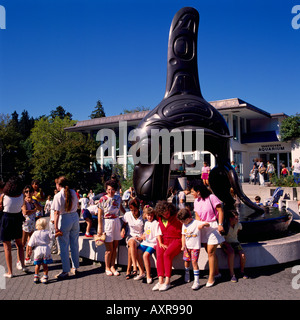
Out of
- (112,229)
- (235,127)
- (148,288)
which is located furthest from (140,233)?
(235,127)

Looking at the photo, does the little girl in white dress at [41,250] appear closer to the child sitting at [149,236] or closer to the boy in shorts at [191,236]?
the child sitting at [149,236]

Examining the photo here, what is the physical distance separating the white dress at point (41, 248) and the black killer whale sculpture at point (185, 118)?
7.11 feet

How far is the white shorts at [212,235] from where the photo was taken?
472cm

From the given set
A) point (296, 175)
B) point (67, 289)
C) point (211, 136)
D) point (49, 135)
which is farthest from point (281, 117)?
point (49, 135)

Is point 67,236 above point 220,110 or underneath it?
underneath

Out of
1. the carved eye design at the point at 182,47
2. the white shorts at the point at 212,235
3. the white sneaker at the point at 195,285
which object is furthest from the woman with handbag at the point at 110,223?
the carved eye design at the point at 182,47

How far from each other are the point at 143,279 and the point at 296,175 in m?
11.5

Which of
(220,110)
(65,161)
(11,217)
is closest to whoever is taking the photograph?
(11,217)

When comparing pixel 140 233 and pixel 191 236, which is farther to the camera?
pixel 140 233

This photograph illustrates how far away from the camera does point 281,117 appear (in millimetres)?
25094

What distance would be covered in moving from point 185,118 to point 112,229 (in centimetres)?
290

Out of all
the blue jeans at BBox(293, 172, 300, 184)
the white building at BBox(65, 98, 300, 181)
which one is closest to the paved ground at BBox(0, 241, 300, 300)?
the blue jeans at BBox(293, 172, 300, 184)

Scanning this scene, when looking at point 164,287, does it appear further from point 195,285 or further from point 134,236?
point 134,236

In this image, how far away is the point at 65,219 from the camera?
5.18m
